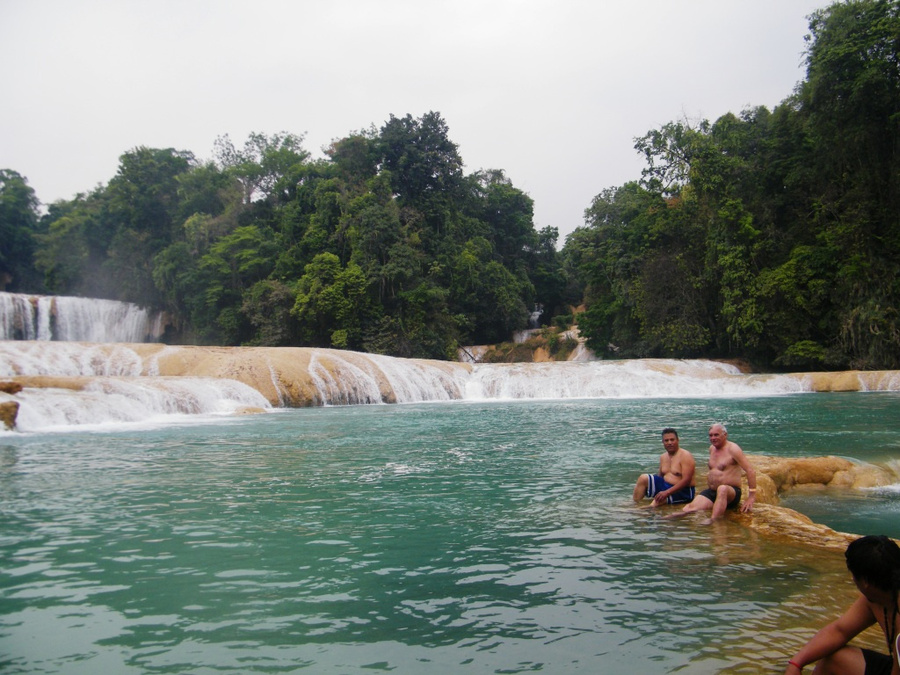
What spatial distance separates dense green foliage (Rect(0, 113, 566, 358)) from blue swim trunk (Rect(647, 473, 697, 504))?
27353 mm

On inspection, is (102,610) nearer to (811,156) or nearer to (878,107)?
(878,107)

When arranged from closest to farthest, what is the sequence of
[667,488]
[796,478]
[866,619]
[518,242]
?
[866,619] → [667,488] → [796,478] → [518,242]

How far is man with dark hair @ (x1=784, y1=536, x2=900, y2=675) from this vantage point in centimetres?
273

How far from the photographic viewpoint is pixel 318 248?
36.2m

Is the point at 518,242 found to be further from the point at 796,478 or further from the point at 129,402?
the point at 796,478

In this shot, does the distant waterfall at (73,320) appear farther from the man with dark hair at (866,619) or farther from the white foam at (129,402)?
the man with dark hair at (866,619)

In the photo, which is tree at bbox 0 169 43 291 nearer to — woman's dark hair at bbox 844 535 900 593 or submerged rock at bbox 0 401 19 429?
submerged rock at bbox 0 401 19 429

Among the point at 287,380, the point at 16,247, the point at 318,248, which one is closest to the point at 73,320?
the point at 318,248

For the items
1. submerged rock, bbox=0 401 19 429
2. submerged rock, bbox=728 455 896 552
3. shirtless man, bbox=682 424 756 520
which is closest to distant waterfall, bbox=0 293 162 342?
submerged rock, bbox=0 401 19 429

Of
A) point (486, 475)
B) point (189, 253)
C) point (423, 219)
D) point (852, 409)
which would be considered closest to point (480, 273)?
point (423, 219)

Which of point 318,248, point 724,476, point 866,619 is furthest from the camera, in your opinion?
point 318,248

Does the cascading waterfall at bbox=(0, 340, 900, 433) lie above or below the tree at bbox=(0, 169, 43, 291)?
below

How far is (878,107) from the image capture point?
24.1 meters

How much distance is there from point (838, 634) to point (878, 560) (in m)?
0.46
